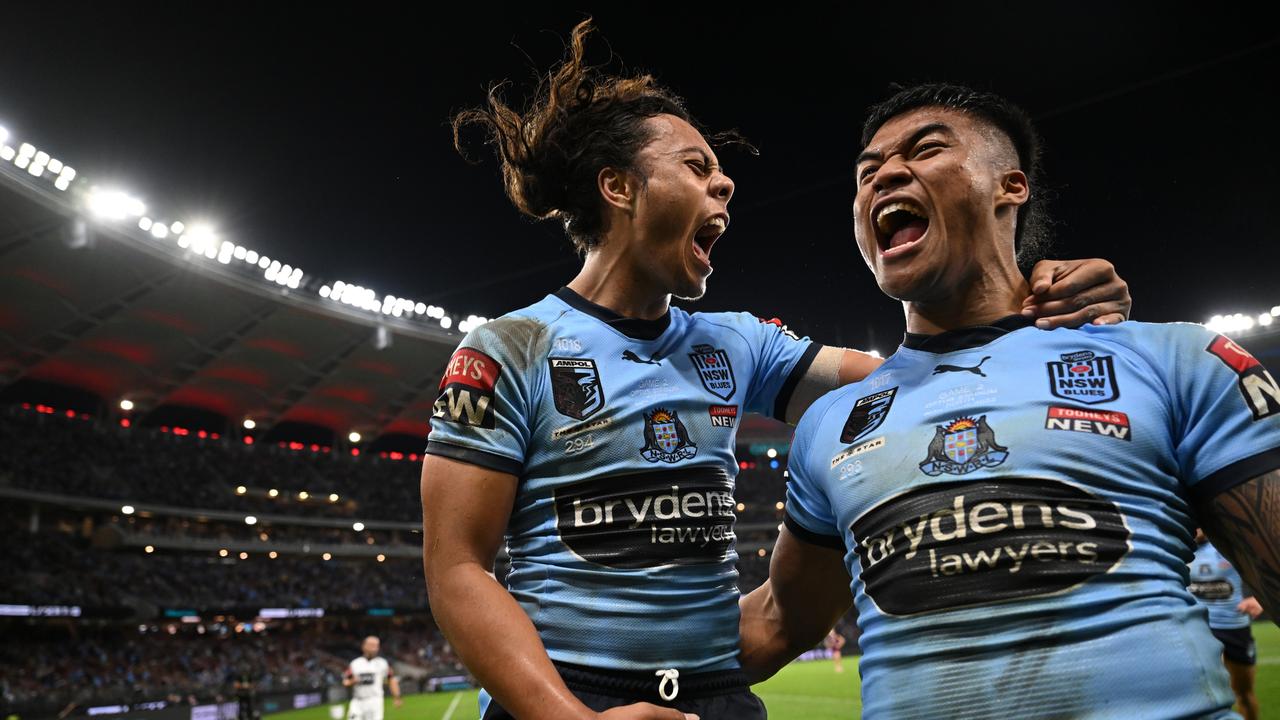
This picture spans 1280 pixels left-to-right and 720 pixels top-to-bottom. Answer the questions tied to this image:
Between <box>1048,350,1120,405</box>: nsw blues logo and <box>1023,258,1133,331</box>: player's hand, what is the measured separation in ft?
0.48

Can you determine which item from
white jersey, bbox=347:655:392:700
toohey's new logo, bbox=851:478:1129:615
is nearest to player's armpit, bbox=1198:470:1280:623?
toohey's new logo, bbox=851:478:1129:615

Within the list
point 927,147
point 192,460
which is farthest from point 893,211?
point 192,460

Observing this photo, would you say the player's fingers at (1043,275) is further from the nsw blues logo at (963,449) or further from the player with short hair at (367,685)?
the player with short hair at (367,685)

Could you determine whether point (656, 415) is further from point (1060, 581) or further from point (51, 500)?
point (51, 500)

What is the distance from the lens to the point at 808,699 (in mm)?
18422

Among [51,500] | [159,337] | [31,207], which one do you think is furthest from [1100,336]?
[51,500]

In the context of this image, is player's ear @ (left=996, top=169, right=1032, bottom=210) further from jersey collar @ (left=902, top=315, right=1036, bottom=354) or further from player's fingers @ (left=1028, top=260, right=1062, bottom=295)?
jersey collar @ (left=902, top=315, right=1036, bottom=354)

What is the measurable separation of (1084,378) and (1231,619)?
31.8ft

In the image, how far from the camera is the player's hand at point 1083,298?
230 cm

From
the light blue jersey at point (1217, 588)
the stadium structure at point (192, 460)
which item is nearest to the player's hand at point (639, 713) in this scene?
the light blue jersey at point (1217, 588)

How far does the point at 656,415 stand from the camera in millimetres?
2562

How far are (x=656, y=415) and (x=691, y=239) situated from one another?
2.31 ft

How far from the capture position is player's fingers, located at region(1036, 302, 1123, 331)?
228 centimetres

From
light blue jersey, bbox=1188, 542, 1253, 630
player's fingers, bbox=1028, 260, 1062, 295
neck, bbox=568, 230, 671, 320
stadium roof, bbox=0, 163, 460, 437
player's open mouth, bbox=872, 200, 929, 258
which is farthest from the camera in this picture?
stadium roof, bbox=0, 163, 460, 437
